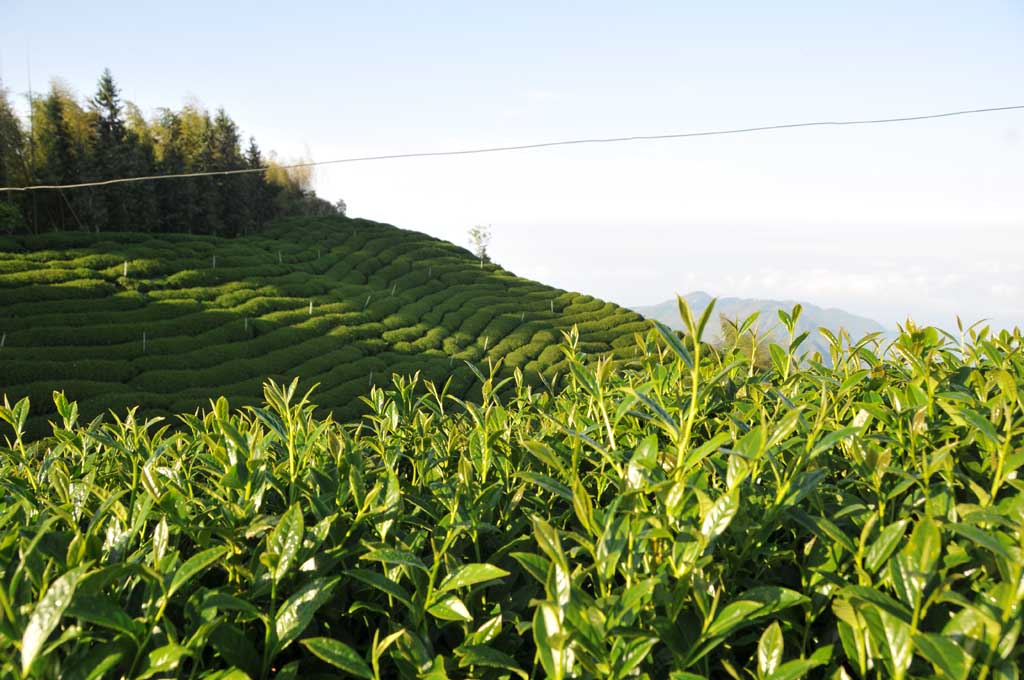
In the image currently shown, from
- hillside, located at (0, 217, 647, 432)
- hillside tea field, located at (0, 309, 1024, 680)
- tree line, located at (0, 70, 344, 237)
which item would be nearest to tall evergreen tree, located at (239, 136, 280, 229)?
tree line, located at (0, 70, 344, 237)

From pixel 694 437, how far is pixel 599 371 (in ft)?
0.60

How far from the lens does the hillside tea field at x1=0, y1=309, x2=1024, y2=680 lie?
618 mm

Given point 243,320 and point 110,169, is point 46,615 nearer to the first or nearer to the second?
point 243,320

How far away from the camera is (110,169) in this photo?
1010 inches

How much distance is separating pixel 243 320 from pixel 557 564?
64.1 ft

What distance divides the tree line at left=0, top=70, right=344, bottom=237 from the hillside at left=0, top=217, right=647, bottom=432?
271 cm

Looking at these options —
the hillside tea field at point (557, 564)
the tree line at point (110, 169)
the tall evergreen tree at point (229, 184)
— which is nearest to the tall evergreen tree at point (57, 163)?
the tree line at point (110, 169)

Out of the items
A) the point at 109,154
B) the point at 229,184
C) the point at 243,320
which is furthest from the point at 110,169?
the point at 243,320

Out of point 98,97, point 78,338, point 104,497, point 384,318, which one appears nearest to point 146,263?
point 78,338

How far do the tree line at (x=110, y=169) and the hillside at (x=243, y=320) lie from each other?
8.88 ft

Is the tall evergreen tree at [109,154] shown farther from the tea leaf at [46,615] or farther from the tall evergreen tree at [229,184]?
the tea leaf at [46,615]

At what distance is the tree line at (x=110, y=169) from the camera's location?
2428cm

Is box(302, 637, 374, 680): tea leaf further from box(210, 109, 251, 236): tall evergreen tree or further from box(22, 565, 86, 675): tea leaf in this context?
box(210, 109, 251, 236): tall evergreen tree

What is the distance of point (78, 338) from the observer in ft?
50.3
